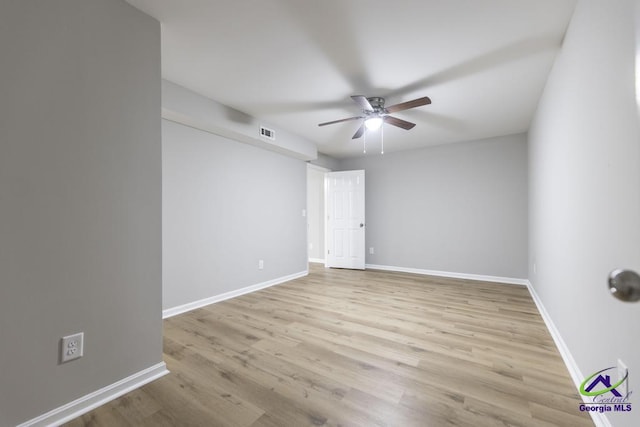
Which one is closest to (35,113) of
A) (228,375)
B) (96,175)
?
(96,175)

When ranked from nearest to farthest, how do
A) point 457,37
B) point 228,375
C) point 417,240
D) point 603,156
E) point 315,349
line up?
point 603,156
point 228,375
point 457,37
point 315,349
point 417,240

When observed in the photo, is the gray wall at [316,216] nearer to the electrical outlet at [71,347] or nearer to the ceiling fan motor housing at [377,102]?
the ceiling fan motor housing at [377,102]

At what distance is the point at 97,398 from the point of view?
4.94 ft

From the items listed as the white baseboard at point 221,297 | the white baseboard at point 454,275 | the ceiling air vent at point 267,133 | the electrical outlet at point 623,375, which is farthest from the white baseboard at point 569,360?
the ceiling air vent at point 267,133

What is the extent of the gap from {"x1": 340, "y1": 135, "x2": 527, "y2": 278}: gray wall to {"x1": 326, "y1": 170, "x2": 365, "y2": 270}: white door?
0.32 meters

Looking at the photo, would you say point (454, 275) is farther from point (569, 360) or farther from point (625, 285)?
point (625, 285)

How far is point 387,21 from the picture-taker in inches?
71.6

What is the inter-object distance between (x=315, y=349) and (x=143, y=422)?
116 cm

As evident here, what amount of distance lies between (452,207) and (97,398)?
507 centimetres

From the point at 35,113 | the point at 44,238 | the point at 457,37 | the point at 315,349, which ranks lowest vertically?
the point at 315,349

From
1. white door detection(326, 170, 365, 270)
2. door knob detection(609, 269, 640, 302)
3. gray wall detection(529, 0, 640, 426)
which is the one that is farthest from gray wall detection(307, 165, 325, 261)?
door knob detection(609, 269, 640, 302)

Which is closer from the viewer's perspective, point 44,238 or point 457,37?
point 44,238

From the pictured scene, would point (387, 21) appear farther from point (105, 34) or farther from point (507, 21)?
point (105, 34)

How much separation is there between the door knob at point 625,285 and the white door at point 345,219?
483 cm
